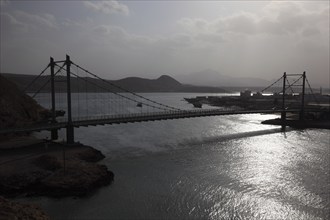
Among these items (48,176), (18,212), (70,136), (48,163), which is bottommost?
(48,176)

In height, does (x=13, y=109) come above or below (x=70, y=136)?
above

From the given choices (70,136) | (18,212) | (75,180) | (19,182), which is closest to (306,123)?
(70,136)

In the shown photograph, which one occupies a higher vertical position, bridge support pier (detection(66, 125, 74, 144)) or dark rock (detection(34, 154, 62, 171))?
bridge support pier (detection(66, 125, 74, 144))

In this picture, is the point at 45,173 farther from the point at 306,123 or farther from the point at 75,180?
the point at 306,123

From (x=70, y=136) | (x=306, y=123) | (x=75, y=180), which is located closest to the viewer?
(x=75, y=180)

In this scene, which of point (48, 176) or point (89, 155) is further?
point (89, 155)

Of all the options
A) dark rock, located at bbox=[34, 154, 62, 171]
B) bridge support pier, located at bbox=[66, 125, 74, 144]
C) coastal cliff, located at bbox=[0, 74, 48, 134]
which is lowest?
dark rock, located at bbox=[34, 154, 62, 171]

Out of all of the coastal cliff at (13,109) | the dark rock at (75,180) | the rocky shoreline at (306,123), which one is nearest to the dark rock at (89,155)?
the dark rock at (75,180)

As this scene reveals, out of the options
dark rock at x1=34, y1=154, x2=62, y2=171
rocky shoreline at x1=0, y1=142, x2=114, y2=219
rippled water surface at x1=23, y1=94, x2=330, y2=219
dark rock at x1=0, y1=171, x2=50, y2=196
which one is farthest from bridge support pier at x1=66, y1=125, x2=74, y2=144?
dark rock at x1=0, y1=171, x2=50, y2=196

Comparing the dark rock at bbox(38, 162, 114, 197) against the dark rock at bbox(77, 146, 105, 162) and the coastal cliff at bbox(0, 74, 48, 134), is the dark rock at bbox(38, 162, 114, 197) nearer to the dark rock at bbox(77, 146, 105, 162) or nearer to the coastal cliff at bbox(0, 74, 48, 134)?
the dark rock at bbox(77, 146, 105, 162)
